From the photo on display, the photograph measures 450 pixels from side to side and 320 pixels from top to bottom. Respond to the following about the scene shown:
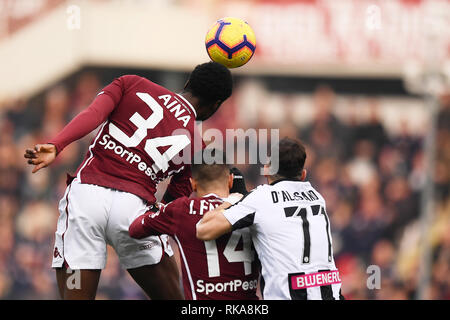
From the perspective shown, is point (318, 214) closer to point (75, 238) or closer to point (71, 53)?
point (75, 238)

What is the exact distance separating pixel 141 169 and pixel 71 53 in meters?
13.1

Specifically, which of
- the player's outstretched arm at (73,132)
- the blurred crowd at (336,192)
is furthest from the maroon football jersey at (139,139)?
the blurred crowd at (336,192)

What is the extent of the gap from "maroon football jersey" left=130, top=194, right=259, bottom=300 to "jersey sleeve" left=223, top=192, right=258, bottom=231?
170mm

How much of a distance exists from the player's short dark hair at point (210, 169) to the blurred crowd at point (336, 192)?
713 cm

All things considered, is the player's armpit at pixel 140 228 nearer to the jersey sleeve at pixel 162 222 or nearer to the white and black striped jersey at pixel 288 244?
the jersey sleeve at pixel 162 222

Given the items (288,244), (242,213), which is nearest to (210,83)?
(242,213)

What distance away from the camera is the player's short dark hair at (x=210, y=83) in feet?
18.1

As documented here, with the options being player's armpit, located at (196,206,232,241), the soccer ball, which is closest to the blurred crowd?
the soccer ball

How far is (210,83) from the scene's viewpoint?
5.53 m

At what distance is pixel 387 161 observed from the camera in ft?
49.3

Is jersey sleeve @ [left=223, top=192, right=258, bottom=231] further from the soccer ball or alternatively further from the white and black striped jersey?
the soccer ball

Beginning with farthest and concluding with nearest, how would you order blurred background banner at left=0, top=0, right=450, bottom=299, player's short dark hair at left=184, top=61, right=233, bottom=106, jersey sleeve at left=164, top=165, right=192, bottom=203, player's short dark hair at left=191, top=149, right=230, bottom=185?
1. blurred background banner at left=0, top=0, right=450, bottom=299
2. jersey sleeve at left=164, top=165, right=192, bottom=203
3. player's short dark hair at left=184, top=61, right=233, bottom=106
4. player's short dark hair at left=191, top=149, right=230, bottom=185

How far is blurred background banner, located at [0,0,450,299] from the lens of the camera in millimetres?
14016
